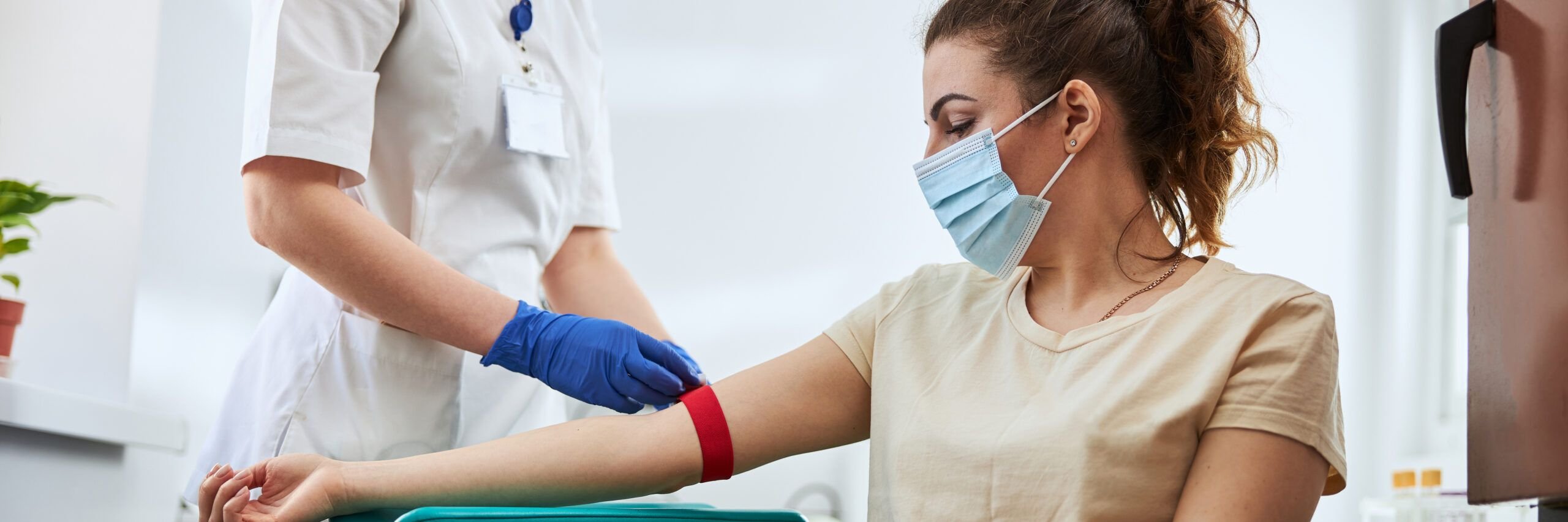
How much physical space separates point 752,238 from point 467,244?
1.72 m

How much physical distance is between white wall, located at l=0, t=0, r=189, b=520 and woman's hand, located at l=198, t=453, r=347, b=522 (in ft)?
2.48

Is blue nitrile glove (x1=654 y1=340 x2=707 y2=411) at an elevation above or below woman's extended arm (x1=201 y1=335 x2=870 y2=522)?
above

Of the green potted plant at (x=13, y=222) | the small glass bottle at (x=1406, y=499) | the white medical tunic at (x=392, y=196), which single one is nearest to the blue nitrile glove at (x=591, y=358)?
the white medical tunic at (x=392, y=196)

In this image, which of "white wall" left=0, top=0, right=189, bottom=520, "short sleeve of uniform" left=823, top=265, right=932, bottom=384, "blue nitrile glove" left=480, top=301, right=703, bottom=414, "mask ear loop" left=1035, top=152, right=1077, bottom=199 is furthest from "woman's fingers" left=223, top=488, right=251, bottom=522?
"mask ear loop" left=1035, top=152, right=1077, bottom=199

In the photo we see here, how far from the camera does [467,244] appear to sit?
145cm

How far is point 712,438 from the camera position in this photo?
1272mm

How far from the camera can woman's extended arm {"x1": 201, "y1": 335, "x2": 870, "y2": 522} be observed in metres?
1.13

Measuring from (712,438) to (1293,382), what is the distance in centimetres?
61

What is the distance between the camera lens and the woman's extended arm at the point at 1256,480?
1.00 meters

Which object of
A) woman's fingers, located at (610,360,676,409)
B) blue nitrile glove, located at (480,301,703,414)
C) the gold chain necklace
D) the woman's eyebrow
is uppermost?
the woman's eyebrow

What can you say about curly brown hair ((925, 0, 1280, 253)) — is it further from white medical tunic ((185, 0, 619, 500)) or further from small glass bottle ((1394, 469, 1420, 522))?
small glass bottle ((1394, 469, 1420, 522))

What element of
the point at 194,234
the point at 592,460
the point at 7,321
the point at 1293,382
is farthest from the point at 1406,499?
the point at 7,321

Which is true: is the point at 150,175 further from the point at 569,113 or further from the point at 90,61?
the point at 569,113

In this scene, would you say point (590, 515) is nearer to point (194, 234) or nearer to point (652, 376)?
point (652, 376)
